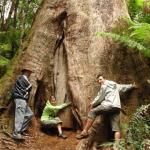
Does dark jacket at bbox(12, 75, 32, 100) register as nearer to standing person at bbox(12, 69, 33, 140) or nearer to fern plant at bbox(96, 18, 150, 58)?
standing person at bbox(12, 69, 33, 140)

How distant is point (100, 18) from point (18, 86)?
2.97 metres

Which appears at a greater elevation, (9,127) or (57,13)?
(57,13)

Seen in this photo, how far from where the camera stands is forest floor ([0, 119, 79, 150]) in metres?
9.24

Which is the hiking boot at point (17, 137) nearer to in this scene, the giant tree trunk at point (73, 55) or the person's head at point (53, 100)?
the giant tree trunk at point (73, 55)

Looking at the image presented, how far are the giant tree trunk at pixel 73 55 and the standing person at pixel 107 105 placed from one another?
0.53 meters

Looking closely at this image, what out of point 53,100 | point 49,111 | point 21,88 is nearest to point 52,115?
point 49,111

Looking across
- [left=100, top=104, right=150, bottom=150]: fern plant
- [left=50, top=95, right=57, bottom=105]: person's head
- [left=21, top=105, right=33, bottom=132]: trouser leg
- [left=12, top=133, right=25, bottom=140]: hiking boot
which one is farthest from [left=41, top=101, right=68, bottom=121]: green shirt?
[left=100, top=104, right=150, bottom=150]: fern plant

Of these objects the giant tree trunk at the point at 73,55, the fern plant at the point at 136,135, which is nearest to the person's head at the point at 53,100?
the giant tree trunk at the point at 73,55

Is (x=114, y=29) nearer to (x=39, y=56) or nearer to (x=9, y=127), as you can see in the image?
(x=39, y=56)

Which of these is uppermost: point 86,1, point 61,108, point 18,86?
point 86,1

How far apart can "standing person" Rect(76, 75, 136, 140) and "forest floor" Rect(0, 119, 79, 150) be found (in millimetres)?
320

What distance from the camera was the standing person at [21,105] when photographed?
31.4 ft

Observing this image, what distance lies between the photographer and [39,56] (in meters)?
10.9

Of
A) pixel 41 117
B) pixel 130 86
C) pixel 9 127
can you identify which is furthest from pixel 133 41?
pixel 9 127
